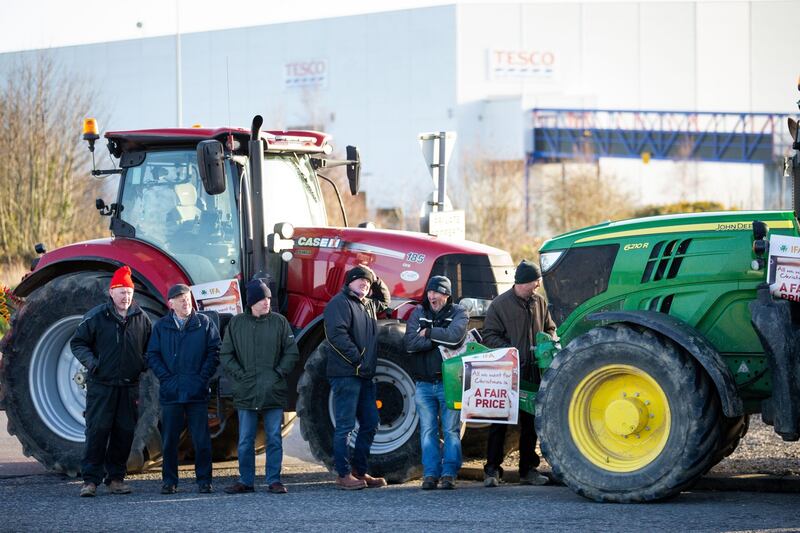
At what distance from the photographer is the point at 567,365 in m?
8.91

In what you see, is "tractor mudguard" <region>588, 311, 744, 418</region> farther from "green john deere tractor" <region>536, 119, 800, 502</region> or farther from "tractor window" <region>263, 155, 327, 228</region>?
"tractor window" <region>263, 155, 327, 228</region>

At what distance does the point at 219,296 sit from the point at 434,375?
2131mm

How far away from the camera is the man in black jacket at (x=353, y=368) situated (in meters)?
9.64

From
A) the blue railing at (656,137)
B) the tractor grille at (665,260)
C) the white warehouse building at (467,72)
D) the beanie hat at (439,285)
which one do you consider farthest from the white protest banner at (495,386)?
the white warehouse building at (467,72)

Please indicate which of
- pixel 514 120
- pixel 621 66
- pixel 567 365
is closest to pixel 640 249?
pixel 567 365

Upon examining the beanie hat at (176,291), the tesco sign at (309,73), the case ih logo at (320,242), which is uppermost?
the tesco sign at (309,73)

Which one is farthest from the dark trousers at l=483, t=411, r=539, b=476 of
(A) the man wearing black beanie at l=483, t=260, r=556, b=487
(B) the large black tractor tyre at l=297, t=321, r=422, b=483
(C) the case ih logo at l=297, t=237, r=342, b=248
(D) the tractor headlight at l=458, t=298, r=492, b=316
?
(C) the case ih logo at l=297, t=237, r=342, b=248

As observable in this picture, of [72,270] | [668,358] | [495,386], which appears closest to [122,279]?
[72,270]

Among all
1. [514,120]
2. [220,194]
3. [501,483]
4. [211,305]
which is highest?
[514,120]

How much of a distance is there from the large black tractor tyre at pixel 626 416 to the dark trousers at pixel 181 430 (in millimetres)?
2705

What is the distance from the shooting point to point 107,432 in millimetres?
9781

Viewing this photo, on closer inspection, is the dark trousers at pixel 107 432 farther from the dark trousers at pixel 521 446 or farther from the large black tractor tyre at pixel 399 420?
the dark trousers at pixel 521 446

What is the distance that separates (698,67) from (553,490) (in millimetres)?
47471

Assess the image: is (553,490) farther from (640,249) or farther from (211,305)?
(211,305)
